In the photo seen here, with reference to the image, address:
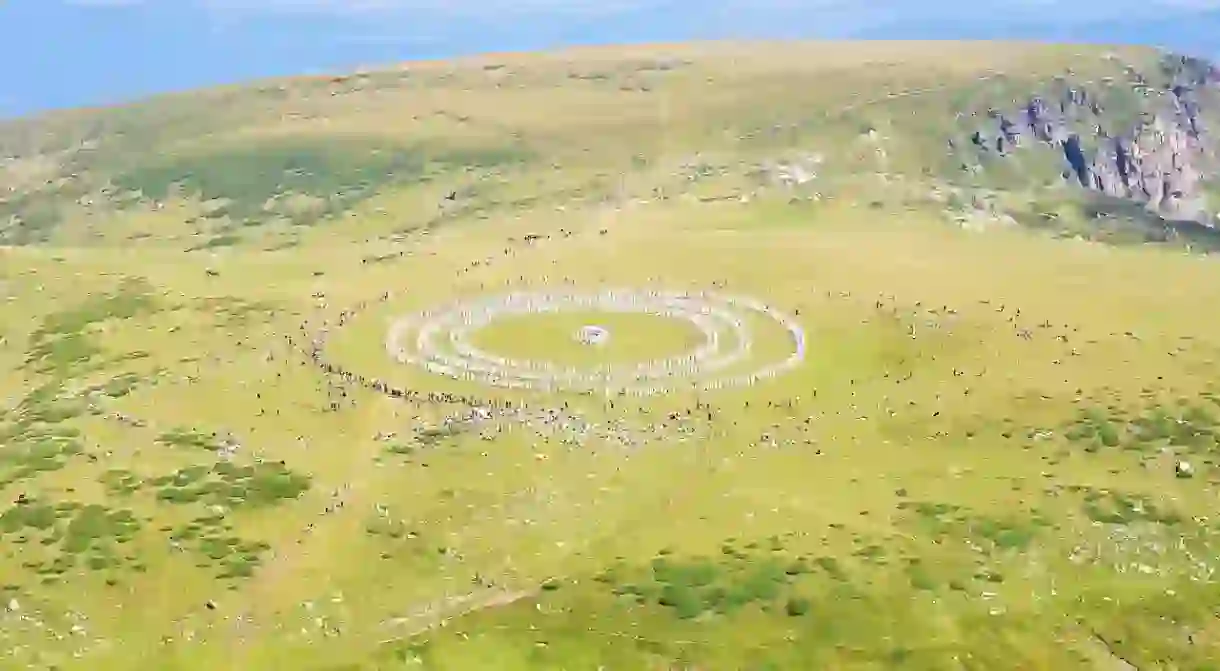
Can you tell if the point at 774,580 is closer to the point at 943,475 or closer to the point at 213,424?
the point at 943,475

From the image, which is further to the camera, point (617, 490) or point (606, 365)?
point (606, 365)

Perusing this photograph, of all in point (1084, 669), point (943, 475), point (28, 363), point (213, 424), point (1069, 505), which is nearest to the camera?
point (1084, 669)

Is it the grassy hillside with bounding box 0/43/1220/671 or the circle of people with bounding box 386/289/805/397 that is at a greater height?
the circle of people with bounding box 386/289/805/397

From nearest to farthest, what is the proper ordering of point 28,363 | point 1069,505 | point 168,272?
point 1069,505, point 28,363, point 168,272

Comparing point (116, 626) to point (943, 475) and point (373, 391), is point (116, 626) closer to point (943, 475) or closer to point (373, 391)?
point (373, 391)

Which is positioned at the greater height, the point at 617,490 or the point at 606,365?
the point at 606,365

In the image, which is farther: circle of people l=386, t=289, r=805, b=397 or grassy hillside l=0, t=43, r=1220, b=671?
circle of people l=386, t=289, r=805, b=397

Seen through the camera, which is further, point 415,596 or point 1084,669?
point 415,596

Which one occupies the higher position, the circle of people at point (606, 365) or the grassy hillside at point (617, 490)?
the circle of people at point (606, 365)

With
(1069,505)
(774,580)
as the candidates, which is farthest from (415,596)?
(1069,505)

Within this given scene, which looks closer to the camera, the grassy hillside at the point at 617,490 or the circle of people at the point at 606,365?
the grassy hillside at the point at 617,490
